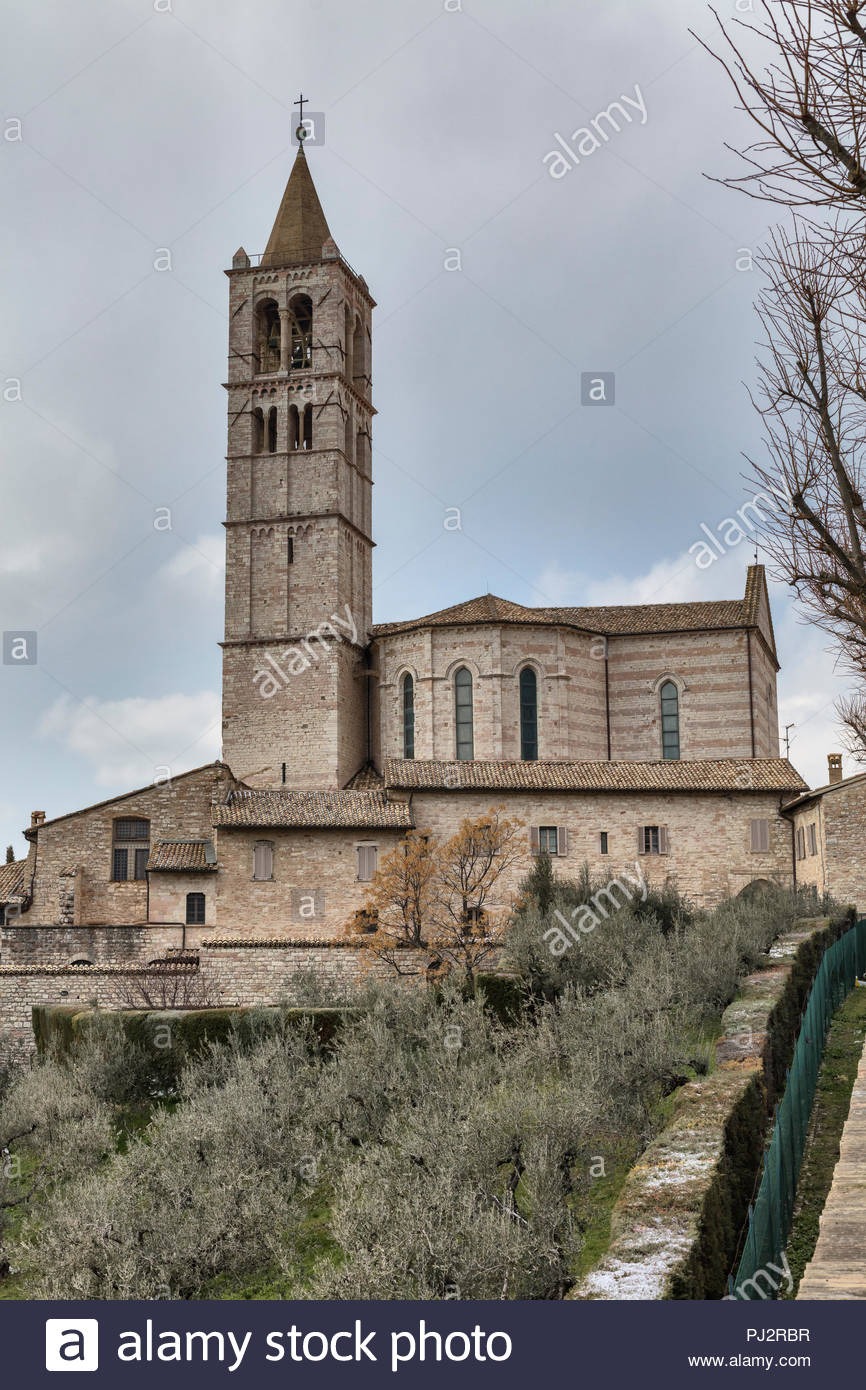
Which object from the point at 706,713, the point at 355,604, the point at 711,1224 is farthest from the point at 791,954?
the point at 355,604

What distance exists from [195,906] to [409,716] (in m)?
10.1

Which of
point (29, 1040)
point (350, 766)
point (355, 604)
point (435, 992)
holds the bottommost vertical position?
point (29, 1040)

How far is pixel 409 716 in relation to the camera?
132 ft

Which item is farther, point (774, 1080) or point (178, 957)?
point (178, 957)

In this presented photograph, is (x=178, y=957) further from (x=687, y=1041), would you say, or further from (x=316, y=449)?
(x=316, y=449)

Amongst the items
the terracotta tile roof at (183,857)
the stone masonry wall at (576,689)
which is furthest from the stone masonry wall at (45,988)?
the stone masonry wall at (576,689)

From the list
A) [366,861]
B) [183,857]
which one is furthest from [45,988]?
[366,861]

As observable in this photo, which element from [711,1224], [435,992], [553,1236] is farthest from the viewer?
[435,992]

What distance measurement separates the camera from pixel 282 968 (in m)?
27.5

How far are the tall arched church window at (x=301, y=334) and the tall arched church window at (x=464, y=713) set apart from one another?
14.4 m

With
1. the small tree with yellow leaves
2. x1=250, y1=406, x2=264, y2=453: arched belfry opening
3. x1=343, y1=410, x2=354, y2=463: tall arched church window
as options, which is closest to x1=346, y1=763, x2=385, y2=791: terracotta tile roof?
the small tree with yellow leaves

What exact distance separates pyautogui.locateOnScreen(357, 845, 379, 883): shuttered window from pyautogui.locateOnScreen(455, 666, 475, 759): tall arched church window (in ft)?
27.4

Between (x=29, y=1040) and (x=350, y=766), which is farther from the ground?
(x=350, y=766)

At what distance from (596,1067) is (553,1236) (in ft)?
10.8
